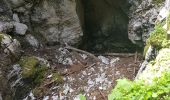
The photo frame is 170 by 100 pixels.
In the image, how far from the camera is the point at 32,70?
677 cm

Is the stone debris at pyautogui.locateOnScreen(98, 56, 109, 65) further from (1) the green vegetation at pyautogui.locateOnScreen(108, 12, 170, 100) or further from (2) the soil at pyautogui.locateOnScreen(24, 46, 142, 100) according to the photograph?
(1) the green vegetation at pyautogui.locateOnScreen(108, 12, 170, 100)

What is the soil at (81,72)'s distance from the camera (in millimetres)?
6555

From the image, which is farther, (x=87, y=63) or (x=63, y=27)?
→ (x=63, y=27)

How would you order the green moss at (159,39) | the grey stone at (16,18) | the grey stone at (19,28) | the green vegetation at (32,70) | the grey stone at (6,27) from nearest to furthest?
1. the green moss at (159,39)
2. the green vegetation at (32,70)
3. the grey stone at (6,27)
4. the grey stone at (19,28)
5. the grey stone at (16,18)

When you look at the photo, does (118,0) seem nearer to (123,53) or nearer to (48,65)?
(123,53)

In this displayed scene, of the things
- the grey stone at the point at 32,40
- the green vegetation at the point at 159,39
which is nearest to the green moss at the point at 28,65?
the grey stone at the point at 32,40

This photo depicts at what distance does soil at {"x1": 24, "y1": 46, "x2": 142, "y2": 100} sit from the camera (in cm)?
655

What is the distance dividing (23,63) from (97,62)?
1.97 meters

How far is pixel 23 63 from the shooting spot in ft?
22.2

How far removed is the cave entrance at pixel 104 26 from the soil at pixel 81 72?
1.09 meters

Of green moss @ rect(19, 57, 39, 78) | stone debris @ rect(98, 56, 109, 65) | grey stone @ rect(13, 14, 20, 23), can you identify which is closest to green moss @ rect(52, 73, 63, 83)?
green moss @ rect(19, 57, 39, 78)

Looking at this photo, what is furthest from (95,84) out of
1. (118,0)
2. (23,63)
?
(118,0)

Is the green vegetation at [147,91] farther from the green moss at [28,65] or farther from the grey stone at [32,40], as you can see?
the grey stone at [32,40]

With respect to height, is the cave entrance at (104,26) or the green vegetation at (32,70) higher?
the cave entrance at (104,26)
